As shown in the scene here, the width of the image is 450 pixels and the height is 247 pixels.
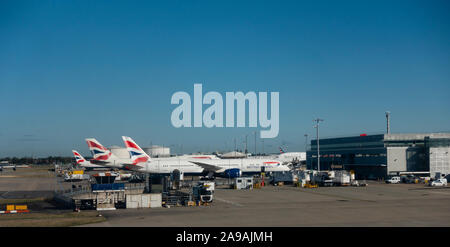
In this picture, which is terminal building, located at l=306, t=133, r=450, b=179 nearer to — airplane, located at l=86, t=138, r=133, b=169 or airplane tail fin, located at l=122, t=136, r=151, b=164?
airplane tail fin, located at l=122, t=136, r=151, b=164

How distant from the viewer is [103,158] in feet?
304

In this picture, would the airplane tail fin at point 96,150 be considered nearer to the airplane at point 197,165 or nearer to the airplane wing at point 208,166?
the airplane at point 197,165

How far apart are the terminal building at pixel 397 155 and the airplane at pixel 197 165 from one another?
19569 mm

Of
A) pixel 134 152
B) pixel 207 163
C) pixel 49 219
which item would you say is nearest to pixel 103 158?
pixel 134 152

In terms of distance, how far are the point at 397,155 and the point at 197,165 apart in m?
40.5

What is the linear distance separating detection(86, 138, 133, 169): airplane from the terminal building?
4799 cm

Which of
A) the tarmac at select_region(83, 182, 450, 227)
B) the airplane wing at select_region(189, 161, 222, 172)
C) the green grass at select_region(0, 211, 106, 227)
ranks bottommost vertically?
the green grass at select_region(0, 211, 106, 227)

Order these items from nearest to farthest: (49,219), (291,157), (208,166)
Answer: (49,219) < (208,166) < (291,157)

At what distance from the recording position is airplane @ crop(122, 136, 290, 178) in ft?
293

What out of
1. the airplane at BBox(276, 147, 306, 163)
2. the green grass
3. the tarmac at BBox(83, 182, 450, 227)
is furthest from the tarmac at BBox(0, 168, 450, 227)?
the airplane at BBox(276, 147, 306, 163)

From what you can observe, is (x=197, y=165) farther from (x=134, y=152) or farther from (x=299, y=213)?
(x=299, y=213)
